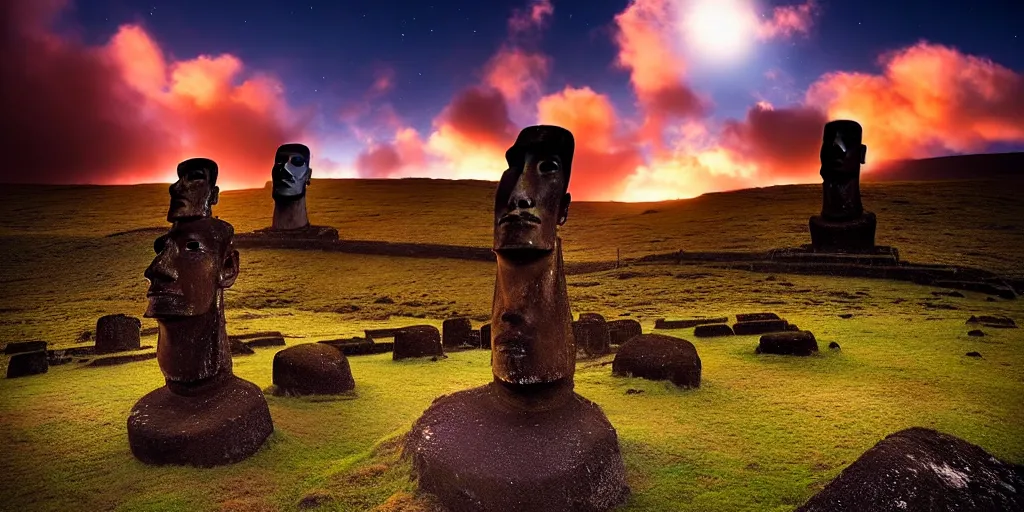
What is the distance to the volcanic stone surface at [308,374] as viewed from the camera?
8156 mm

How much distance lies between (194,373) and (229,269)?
3.76ft

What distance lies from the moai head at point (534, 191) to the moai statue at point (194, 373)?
10.7 ft

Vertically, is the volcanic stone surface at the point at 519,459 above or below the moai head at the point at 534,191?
below

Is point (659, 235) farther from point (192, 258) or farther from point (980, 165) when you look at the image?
point (980, 165)

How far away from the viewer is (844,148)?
2088 cm

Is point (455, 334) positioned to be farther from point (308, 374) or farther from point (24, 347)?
point (24, 347)

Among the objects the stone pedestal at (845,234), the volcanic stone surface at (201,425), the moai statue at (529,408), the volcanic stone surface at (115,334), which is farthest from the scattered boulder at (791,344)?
the stone pedestal at (845,234)

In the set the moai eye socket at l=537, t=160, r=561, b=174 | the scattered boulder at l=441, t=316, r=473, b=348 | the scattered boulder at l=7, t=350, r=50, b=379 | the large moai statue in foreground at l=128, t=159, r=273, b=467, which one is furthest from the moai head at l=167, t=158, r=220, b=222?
the scattered boulder at l=441, t=316, r=473, b=348

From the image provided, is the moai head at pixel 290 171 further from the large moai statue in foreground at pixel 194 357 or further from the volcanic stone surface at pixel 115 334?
the large moai statue in foreground at pixel 194 357

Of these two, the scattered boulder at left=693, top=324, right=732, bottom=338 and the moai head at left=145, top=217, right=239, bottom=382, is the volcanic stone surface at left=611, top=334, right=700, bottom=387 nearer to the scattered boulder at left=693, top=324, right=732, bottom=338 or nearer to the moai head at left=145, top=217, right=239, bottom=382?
the scattered boulder at left=693, top=324, right=732, bottom=338

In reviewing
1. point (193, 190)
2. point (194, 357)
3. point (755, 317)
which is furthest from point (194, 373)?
point (755, 317)

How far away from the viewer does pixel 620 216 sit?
4906 centimetres

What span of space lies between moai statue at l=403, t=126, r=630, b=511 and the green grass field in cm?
42

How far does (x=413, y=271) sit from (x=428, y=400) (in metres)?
16.3
